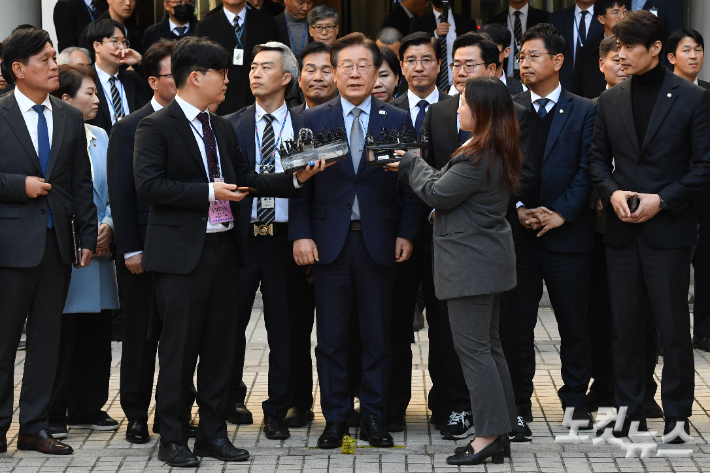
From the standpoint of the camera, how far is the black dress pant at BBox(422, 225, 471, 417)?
5855mm

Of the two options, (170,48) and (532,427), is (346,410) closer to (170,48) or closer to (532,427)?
(532,427)

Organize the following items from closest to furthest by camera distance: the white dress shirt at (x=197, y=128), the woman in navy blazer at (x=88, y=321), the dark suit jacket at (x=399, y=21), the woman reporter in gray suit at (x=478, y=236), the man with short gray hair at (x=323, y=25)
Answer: the woman reporter in gray suit at (x=478, y=236), the white dress shirt at (x=197, y=128), the woman in navy blazer at (x=88, y=321), the man with short gray hair at (x=323, y=25), the dark suit jacket at (x=399, y=21)

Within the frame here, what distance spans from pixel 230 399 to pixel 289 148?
74.7 inches

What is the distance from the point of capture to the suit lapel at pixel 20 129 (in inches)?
220

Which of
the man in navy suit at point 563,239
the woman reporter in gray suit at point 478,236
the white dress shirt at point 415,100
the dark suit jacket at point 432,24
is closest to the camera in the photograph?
the woman reporter in gray suit at point 478,236

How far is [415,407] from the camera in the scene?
6.60 metres

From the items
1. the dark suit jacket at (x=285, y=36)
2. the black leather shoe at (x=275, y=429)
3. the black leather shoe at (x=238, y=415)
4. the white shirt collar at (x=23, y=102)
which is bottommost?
the black leather shoe at (x=238, y=415)

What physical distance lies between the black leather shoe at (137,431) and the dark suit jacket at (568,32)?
5.24 meters

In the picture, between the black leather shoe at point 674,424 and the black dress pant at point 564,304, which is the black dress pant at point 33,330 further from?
the black leather shoe at point 674,424

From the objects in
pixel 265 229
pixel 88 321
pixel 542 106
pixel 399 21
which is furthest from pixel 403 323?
pixel 399 21

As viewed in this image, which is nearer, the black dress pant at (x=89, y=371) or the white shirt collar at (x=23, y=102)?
the white shirt collar at (x=23, y=102)

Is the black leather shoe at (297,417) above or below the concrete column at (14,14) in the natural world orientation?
below

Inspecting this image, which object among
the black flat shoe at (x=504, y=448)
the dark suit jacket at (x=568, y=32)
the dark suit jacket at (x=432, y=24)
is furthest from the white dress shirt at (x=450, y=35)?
the black flat shoe at (x=504, y=448)

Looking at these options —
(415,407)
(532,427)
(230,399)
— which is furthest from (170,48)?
(532,427)
